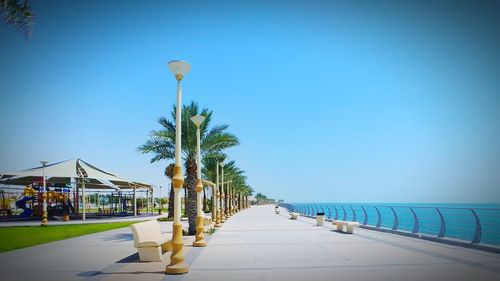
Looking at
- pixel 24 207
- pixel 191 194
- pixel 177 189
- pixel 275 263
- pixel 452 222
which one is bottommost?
pixel 24 207

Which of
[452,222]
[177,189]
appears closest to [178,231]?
[177,189]

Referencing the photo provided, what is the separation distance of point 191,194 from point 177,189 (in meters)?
9.27

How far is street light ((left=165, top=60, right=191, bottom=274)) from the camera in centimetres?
807

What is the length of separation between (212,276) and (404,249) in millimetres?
6064

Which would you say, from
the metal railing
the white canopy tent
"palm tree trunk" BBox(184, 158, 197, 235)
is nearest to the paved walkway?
the metal railing

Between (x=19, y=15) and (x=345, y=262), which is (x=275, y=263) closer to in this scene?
(x=345, y=262)

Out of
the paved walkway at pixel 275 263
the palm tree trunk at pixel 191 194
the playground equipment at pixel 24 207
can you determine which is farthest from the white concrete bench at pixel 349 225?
the playground equipment at pixel 24 207

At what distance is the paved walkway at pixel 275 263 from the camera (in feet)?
25.0

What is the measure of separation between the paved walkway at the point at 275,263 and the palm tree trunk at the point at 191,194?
16.3ft

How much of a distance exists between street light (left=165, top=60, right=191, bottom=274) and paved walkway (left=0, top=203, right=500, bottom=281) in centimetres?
26

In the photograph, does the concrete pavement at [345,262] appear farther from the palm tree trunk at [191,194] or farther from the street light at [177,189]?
the palm tree trunk at [191,194]

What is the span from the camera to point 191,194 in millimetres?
17938

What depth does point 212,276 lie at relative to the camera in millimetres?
7680

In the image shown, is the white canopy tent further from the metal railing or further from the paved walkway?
the metal railing
